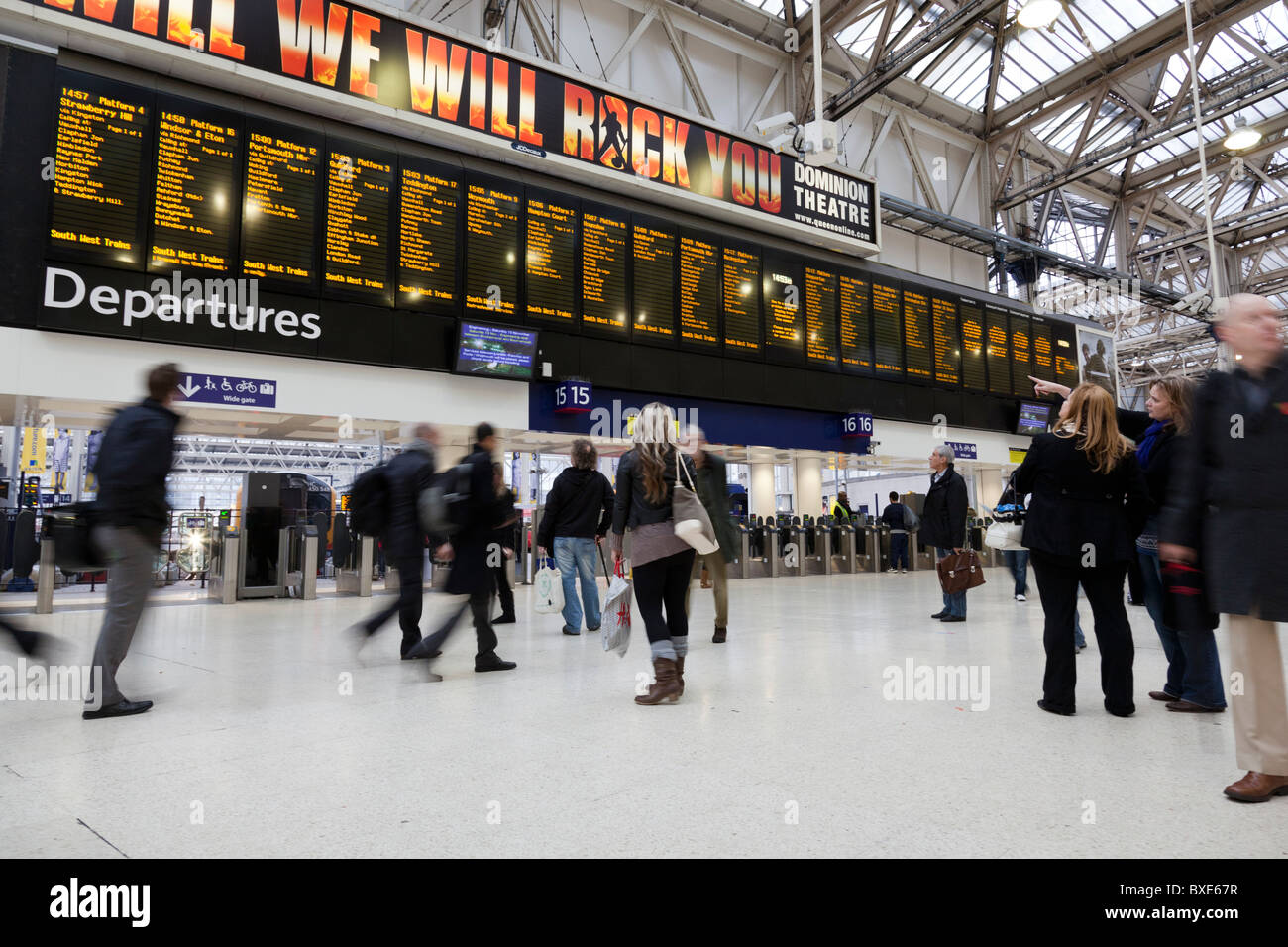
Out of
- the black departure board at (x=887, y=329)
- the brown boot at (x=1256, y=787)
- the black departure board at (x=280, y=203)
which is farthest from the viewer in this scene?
the black departure board at (x=887, y=329)

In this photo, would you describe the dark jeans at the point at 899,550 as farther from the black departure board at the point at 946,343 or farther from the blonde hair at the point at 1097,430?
the blonde hair at the point at 1097,430

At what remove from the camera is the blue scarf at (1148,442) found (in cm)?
354

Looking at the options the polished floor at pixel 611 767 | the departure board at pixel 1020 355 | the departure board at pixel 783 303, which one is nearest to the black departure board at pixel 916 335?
the departure board at pixel 783 303

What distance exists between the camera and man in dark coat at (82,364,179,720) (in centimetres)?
328

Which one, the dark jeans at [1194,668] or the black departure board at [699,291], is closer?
the dark jeans at [1194,668]

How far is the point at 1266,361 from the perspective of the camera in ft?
7.48

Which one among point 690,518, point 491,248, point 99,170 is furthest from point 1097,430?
point 99,170

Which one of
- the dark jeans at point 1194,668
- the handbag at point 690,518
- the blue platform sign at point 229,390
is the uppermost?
the blue platform sign at point 229,390

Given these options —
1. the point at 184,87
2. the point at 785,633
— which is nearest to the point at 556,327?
the point at 184,87

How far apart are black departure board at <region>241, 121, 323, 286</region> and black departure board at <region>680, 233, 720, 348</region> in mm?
5210

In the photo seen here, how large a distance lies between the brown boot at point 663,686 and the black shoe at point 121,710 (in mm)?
2251

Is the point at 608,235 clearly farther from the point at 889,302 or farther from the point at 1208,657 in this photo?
the point at 1208,657

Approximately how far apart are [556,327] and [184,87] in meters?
4.93

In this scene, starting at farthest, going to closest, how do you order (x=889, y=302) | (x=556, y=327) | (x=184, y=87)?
(x=889, y=302) < (x=556, y=327) < (x=184, y=87)
